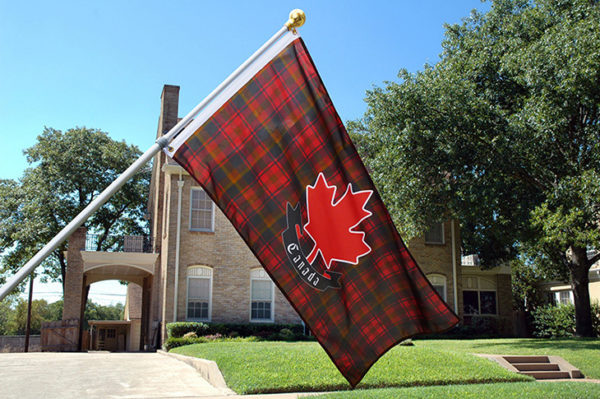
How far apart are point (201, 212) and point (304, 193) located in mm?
20426

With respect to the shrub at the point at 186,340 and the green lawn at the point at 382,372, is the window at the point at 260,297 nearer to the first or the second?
the shrub at the point at 186,340

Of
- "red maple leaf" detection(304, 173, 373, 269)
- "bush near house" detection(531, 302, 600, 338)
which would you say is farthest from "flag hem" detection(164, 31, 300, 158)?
"bush near house" detection(531, 302, 600, 338)

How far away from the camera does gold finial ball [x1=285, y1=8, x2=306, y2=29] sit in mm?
4316

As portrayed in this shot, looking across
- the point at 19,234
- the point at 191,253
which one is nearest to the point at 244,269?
the point at 191,253

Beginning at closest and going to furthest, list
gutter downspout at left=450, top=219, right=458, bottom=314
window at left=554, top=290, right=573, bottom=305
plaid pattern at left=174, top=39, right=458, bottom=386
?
plaid pattern at left=174, top=39, right=458, bottom=386
gutter downspout at left=450, top=219, right=458, bottom=314
window at left=554, top=290, right=573, bottom=305

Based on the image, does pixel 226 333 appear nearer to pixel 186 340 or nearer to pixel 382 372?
pixel 186 340

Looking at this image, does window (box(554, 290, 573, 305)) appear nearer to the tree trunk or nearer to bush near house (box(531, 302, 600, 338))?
bush near house (box(531, 302, 600, 338))

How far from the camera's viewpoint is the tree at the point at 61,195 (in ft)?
116

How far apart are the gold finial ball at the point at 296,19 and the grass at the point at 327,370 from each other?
782cm

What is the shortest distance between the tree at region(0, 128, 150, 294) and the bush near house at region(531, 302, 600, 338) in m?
27.8

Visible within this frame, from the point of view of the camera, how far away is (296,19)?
4328 mm

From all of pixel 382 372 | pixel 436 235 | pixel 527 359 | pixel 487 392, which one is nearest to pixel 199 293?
pixel 436 235

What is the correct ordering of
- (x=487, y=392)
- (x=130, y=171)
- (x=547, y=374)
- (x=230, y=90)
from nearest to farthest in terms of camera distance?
1. (x=130, y=171)
2. (x=230, y=90)
3. (x=487, y=392)
4. (x=547, y=374)

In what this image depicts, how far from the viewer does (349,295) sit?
Result: 4305 millimetres
